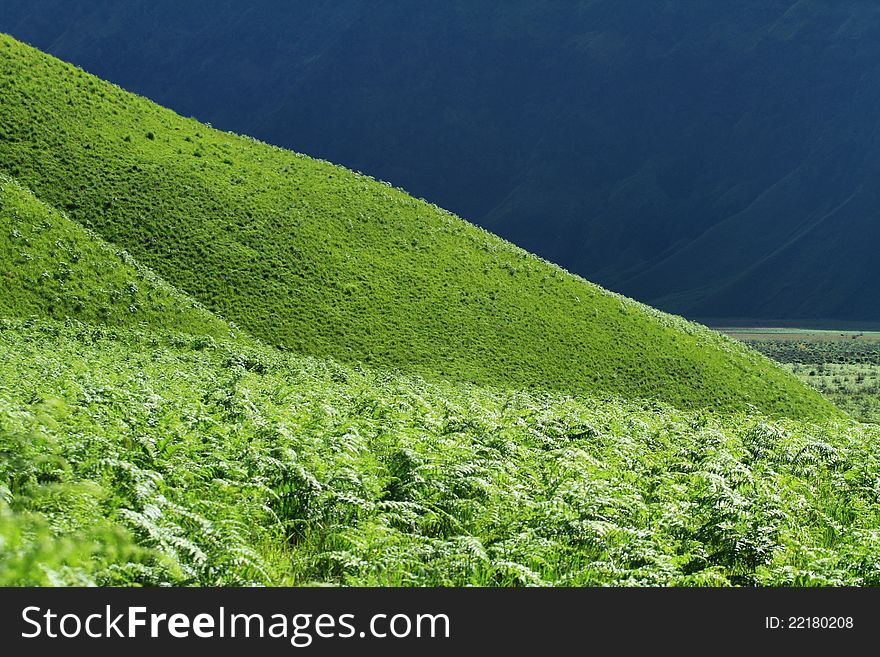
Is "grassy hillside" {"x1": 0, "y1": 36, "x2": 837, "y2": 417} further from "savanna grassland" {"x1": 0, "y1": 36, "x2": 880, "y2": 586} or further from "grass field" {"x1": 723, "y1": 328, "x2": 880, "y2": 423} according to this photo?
"grass field" {"x1": 723, "y1": 328, "x2": 880, "y2": 423}

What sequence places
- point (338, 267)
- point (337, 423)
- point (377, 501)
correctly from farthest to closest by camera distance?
point (338, 267) → point (337, 423) → point (377, 501)

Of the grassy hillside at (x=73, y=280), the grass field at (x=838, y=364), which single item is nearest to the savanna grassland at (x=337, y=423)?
A: the grassy hillside at (x=73, y=280)

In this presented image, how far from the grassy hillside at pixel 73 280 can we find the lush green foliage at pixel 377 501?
76.5 feet

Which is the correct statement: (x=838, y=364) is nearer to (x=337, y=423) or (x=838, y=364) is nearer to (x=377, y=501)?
(x=337, y=423)

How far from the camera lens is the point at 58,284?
135 ft

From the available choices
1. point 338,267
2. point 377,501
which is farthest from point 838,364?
point 377,501

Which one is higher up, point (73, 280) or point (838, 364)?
point (838, 364)

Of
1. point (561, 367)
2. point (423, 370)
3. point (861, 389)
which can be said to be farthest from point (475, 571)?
point (861, 389)

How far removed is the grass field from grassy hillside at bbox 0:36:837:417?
18.1 m

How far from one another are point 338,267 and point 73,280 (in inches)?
706

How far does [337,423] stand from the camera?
1592cm

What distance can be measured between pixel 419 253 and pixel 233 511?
5140 centimetres

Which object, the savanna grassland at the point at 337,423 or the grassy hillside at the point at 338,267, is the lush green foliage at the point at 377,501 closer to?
the savanna grassland at the point at 337,423
